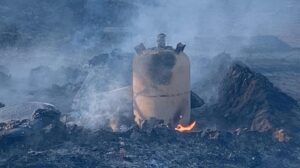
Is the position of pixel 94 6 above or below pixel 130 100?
above

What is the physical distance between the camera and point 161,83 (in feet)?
27.6

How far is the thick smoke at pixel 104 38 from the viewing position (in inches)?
458

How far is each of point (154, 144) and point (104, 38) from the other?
13.2 metres

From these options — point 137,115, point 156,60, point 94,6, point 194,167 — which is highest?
point 94,6

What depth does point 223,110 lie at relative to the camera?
9781 mm

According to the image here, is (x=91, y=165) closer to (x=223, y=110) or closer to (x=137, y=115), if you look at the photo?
(x=137, y=115)

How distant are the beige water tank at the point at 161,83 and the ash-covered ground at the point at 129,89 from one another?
317 mm

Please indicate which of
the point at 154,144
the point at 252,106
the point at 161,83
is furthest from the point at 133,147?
the point at 252,106

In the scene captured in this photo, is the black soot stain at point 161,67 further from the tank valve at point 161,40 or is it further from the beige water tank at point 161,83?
the tank valve at point 161,40

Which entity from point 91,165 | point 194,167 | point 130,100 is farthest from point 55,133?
point 194,167

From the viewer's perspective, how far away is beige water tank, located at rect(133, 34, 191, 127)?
27.5 ft

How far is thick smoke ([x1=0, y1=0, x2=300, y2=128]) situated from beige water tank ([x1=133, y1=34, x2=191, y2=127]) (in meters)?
1.00

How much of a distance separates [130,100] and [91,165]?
8.63ft

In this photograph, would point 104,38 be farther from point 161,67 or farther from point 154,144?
point 154,144
